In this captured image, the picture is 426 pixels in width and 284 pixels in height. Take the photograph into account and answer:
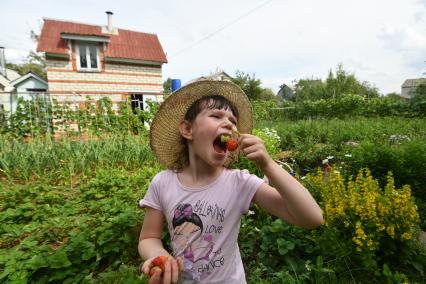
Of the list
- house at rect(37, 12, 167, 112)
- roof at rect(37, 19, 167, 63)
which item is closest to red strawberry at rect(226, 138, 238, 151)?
house at rect(37, 12, 167, 112)

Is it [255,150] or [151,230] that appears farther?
[151,230]

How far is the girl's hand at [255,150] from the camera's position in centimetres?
103

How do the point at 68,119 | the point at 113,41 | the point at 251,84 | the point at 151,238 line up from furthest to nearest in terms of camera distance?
1. the point at 251,84
2. the point at 113,41
3. the point at 68,119
4. the point at 151,238

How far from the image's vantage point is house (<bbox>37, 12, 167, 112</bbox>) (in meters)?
15.0

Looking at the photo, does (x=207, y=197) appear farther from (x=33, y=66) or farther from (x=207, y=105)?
(x=33, y=66)

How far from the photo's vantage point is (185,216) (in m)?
1.33

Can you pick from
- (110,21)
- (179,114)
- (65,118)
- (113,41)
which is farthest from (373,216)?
→ (110,21)

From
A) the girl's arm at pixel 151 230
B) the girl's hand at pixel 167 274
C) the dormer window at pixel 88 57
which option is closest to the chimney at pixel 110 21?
the dormer window at pixel 88 57

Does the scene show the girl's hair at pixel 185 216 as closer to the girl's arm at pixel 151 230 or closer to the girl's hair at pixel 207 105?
the girl's arm at pixel 151 230

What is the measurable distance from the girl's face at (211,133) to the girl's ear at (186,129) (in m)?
0.06

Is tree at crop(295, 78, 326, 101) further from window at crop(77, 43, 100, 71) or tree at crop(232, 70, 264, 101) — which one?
Result: window at crop(77, 43, 100, 71)

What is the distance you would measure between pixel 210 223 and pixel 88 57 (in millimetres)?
17307

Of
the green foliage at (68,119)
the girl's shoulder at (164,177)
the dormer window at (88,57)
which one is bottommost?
the girl's shoulder at (164,177)

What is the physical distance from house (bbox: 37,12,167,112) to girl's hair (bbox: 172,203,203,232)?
43.1 feet
